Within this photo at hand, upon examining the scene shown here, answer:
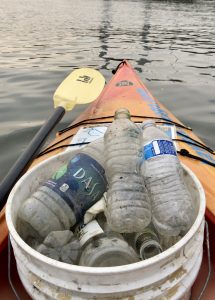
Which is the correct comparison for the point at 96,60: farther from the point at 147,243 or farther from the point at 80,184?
the point at 147,243

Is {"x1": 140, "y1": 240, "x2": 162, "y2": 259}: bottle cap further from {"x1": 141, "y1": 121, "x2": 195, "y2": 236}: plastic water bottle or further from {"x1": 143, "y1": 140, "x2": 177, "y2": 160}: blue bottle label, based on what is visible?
{"x1": 143, "y1": 140, "x2": 177, "y2": 160}: blue bottle label

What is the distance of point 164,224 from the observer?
1493 millimetres

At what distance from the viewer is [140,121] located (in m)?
3.14

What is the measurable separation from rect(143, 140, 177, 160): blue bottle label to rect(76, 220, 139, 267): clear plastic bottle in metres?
0.42

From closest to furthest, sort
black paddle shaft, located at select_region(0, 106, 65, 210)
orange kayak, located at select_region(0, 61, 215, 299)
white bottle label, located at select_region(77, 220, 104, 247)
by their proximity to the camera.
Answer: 1. white bottle label, located at select_region(77, 220, 104, 247)
2. orange kayak, located at select_region(0, 61, 215, 299)
3. black paddle shaft, located at select_region(0, 106, 65, 210)

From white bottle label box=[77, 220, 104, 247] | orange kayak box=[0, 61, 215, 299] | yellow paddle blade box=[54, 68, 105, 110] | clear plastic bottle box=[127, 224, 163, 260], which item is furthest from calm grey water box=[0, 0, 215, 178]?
clear plastic bottle box=[127, 224, 163, 260]

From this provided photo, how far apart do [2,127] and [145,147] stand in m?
3.88

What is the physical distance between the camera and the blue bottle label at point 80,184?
160 centimetres

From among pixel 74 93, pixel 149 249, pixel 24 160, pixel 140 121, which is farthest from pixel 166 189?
pixel 74 93

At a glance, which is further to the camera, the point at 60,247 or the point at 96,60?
the point at 96,60

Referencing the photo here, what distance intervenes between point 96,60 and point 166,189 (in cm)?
873

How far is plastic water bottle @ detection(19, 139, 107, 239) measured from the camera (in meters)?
1.56

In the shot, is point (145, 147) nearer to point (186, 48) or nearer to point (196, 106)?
point (196, 106)

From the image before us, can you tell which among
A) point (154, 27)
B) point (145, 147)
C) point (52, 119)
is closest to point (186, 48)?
point (154, 27)
